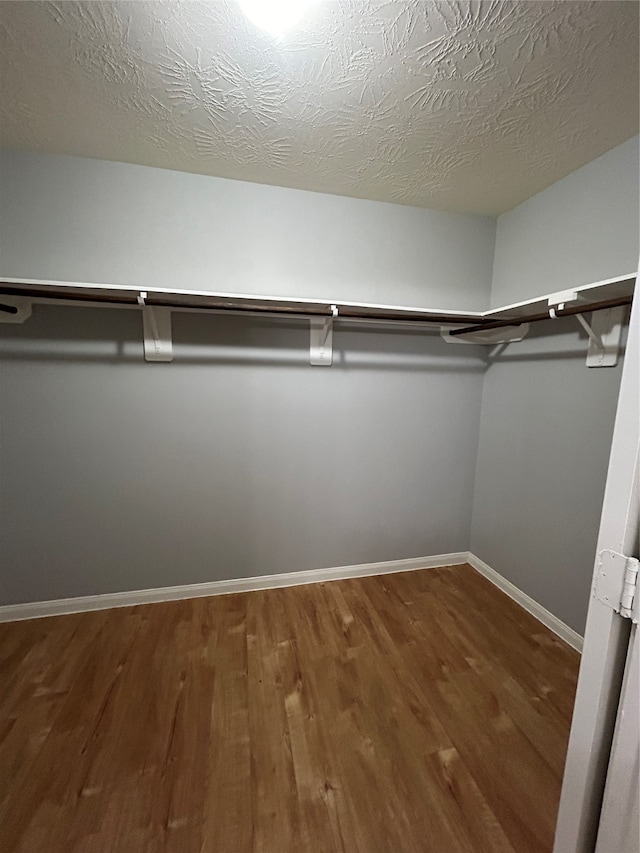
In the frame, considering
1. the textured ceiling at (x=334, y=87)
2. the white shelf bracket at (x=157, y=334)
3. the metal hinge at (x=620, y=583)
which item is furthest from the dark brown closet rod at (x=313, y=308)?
the metal hinge at (x=620, y=583)

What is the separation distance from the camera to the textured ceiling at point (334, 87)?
97cm

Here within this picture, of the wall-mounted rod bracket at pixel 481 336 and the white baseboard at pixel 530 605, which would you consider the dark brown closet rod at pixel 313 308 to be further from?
the white baseboard at pixel 530 605

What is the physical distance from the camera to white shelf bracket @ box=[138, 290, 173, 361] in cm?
178

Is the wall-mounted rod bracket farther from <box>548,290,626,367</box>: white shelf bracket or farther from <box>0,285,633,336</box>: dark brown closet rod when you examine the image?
<box>548,290,626,367</box>: white shelf bracket

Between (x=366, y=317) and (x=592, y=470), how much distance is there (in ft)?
4.13

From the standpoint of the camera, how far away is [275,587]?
220 cm

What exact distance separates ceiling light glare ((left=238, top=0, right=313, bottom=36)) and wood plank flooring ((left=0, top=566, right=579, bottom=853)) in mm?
2214

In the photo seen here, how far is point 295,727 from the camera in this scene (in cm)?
135

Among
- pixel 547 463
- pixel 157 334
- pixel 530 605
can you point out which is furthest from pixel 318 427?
pixel 530 605

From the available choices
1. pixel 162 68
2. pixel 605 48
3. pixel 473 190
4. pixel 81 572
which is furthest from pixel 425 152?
pixel 81 572

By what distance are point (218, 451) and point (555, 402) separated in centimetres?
178

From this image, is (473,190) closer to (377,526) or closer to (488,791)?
(377,526)

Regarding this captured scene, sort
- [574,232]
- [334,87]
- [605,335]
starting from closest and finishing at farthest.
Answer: [334,87]
[605,335]
[574,232]

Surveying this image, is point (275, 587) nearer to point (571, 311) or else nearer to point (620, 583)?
point (620, 583)
